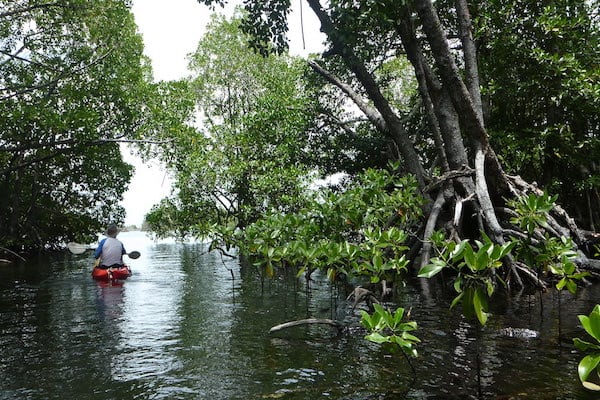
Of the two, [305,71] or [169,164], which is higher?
[305,71]

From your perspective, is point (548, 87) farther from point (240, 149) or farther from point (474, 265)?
point (240, 149)

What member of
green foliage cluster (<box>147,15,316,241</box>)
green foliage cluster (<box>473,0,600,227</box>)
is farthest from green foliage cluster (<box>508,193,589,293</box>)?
green foliage cluster (<box>147,15,316,241</box>)

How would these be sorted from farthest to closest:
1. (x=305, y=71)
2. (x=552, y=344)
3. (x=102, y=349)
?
(x=305, y=71), (x=102, y=349), (x=552, y=344)

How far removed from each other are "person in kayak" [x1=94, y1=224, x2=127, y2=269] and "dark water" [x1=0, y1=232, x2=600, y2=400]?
3579 mm

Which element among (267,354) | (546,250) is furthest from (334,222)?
(546,250)

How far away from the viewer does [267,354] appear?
5.86m

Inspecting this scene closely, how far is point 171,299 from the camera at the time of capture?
10977mm

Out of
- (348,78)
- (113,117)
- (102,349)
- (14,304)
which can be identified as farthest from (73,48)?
(102,349)

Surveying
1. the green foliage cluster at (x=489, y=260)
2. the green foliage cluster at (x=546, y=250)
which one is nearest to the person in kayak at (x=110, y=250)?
the green foliage cluster at (x=489, y=260)

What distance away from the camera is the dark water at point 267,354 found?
179 inches

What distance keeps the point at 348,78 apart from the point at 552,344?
14374 mm

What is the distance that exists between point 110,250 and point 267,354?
9.54 metres

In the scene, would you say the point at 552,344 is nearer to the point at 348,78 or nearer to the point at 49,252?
the point at 348,78

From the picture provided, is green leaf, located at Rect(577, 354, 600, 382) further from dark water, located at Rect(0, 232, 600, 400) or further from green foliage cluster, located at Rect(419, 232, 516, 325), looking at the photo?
dark water, located at Rect(0, 232, 600, 400)
